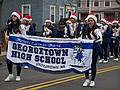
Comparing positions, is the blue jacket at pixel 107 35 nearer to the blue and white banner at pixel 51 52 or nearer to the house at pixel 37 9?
the blue and white banner at pixel 51 52

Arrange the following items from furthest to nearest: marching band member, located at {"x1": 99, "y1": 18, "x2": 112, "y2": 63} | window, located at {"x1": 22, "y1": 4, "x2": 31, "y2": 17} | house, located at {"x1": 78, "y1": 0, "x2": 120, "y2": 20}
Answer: house, located at {"x1": 78, "y1": 0, "x2": 120, "y2": 20} < window, located at {"x1": 22, "y1": 4, "x2": 31, "y2": 17} < marching band member, located at {"x1": 99, "y1": 18, "x2": 112, "y2": 63}

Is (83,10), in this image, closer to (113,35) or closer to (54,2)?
(54,2)

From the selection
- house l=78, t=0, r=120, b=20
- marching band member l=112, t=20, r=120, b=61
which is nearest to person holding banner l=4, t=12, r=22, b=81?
marching band member l=112, t=20, r=120, b=61

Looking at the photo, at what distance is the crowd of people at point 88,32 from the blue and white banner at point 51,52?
193mm

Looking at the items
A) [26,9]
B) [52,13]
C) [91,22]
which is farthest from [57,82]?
[52,13]

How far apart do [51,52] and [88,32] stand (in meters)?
1.22

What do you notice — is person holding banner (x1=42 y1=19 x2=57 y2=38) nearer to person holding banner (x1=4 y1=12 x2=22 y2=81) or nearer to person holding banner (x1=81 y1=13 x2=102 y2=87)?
person holding banner (x1=4 y1=12 x2=22 y2=81)

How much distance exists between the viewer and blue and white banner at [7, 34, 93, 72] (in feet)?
37.0

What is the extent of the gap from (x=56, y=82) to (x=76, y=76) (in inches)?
62.5

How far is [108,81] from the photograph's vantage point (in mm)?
12172

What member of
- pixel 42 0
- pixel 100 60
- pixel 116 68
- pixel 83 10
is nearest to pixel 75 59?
pixel 116 68

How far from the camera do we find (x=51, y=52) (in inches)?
460

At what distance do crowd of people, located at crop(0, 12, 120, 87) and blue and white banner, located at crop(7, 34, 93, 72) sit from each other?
0.19 meters

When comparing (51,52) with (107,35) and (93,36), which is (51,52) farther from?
(107,35)
